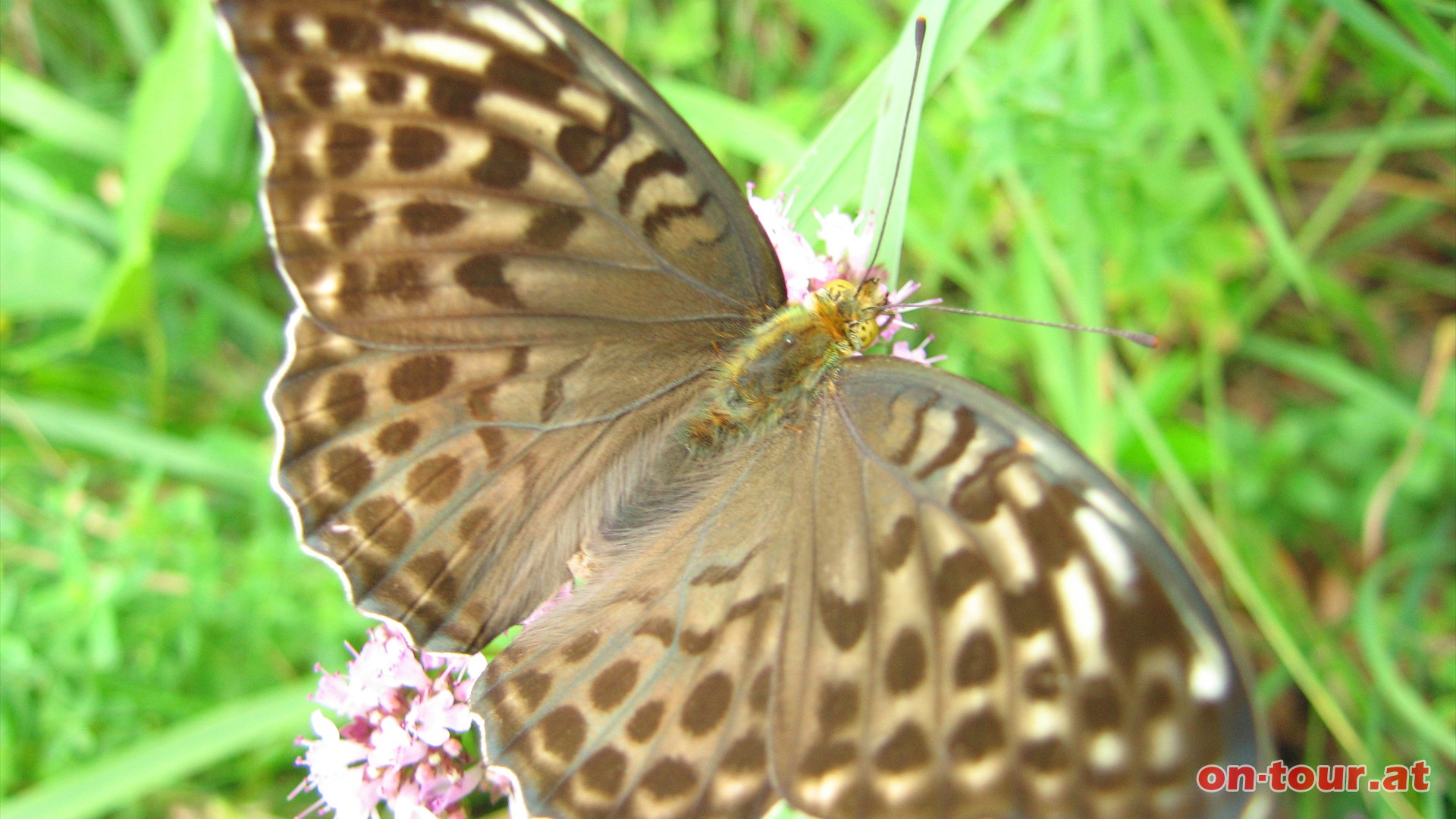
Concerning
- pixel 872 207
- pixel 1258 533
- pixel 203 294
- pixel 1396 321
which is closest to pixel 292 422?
pixel 872 207

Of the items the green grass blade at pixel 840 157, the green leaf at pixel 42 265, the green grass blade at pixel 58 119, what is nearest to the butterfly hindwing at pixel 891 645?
the green grass blade at pixel 840 157

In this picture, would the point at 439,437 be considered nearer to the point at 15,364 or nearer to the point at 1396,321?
the point at 15,364

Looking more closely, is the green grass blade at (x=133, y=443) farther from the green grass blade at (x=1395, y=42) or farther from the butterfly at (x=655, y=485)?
the green grass blade at (x=1395, y=42)

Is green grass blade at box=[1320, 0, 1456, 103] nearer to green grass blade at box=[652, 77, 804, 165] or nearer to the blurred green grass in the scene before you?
the blurred green grass

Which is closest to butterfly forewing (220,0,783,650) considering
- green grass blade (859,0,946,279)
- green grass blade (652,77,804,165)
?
green grass blade (859,0,946,279)

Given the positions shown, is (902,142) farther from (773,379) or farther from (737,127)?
(737,127)
